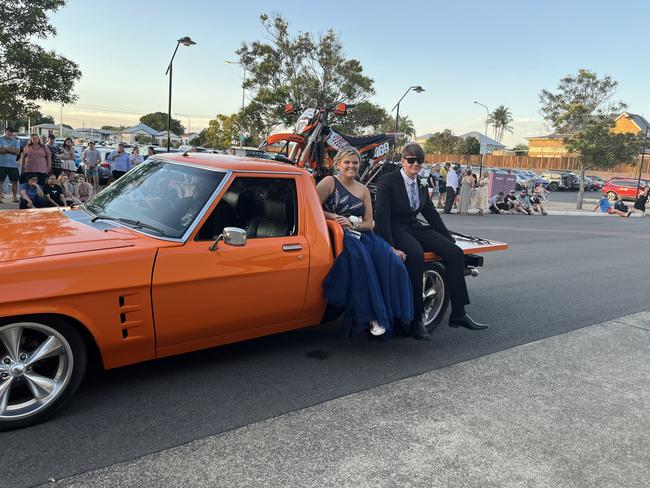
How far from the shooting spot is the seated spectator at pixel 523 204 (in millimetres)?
23250

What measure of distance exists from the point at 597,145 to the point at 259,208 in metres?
30.2

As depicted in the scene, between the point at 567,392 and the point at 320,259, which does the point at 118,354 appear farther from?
the point at 567,392

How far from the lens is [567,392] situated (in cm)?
430

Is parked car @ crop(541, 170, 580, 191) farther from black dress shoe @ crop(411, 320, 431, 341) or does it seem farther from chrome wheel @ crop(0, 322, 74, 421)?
chrome wheel @ crop(0, 322, 74, 421)

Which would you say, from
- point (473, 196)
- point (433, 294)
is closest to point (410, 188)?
point (433, 294)

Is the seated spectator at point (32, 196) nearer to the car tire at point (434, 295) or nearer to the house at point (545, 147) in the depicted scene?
the car tire at point (434, 295)

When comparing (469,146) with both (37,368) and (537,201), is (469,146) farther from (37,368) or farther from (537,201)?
(37,368)

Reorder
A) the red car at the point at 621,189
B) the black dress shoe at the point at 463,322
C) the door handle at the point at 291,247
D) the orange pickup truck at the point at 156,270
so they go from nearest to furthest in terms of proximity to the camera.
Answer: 1. the orange pickup truck at the point at 156,270
2. the door handle at the point at 291,247
3. the black dress shoe at the point at 463,322
4. the red car at the point at 621,189

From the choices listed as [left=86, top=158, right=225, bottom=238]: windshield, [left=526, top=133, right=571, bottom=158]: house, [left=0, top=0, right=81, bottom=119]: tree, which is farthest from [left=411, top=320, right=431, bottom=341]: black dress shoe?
[left=526, top=133, right=571, bottom=158]: house

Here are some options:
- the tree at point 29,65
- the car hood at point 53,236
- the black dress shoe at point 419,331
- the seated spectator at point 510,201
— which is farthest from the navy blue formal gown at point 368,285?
the seated spectator at point 510,201

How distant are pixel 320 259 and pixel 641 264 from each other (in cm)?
915

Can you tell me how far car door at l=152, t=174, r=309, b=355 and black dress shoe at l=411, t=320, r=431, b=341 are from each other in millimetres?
1187

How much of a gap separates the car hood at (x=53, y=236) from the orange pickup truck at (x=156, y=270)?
0.03 feet

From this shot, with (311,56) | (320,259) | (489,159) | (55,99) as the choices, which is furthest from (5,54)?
(489,159)
